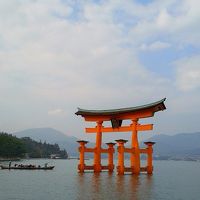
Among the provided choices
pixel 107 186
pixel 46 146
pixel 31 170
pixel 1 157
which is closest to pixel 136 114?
pixel 107 186

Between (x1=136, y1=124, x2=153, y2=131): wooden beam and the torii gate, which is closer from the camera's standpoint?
(x1=136, y1=124, x2=153, y2=131): wooden beam

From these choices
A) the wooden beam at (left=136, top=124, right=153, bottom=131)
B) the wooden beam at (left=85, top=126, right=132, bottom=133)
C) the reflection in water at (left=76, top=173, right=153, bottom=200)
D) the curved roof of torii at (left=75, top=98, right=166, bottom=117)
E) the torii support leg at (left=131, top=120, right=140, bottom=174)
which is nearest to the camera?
the reflection in water at (left=76, top=173, right=153, bottom=200)

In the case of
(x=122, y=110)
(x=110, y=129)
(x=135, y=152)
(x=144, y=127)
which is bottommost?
(x=135, y=152)

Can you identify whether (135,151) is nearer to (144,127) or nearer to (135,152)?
(135,152)

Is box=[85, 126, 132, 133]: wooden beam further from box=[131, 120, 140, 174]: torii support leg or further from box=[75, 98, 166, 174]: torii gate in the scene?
box=[131, 120, 140, 174]: torii support leg

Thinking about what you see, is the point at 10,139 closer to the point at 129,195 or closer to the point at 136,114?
the point at 136,114

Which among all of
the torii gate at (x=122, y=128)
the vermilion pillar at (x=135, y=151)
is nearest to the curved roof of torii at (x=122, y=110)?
the torii gate at (x=122, y=128)

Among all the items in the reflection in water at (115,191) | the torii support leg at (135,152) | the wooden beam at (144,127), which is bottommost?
the reflection in water at (115,191)

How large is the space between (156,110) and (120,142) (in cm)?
495

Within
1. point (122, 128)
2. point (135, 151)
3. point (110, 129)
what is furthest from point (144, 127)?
point (110, 129)

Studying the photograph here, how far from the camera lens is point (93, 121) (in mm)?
43500

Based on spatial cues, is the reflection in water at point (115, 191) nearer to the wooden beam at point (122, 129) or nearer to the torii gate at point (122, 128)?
the torii gate at point (122, 128)

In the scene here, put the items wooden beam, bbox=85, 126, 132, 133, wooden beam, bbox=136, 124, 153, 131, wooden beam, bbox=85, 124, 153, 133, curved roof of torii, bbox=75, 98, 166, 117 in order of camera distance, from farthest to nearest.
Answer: wooden beam, bbox=85, 126, 132, 133, wooden beam, bbox=85, 124, 153, 133, wooden beam, bbox=136, 124, 153, 131, curved roof of torii, bbox=75, 98, 166, 117

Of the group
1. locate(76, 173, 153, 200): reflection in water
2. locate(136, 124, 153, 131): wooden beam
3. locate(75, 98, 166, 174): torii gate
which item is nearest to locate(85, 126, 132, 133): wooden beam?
locate(75, 98, 166, 174): torii gate
